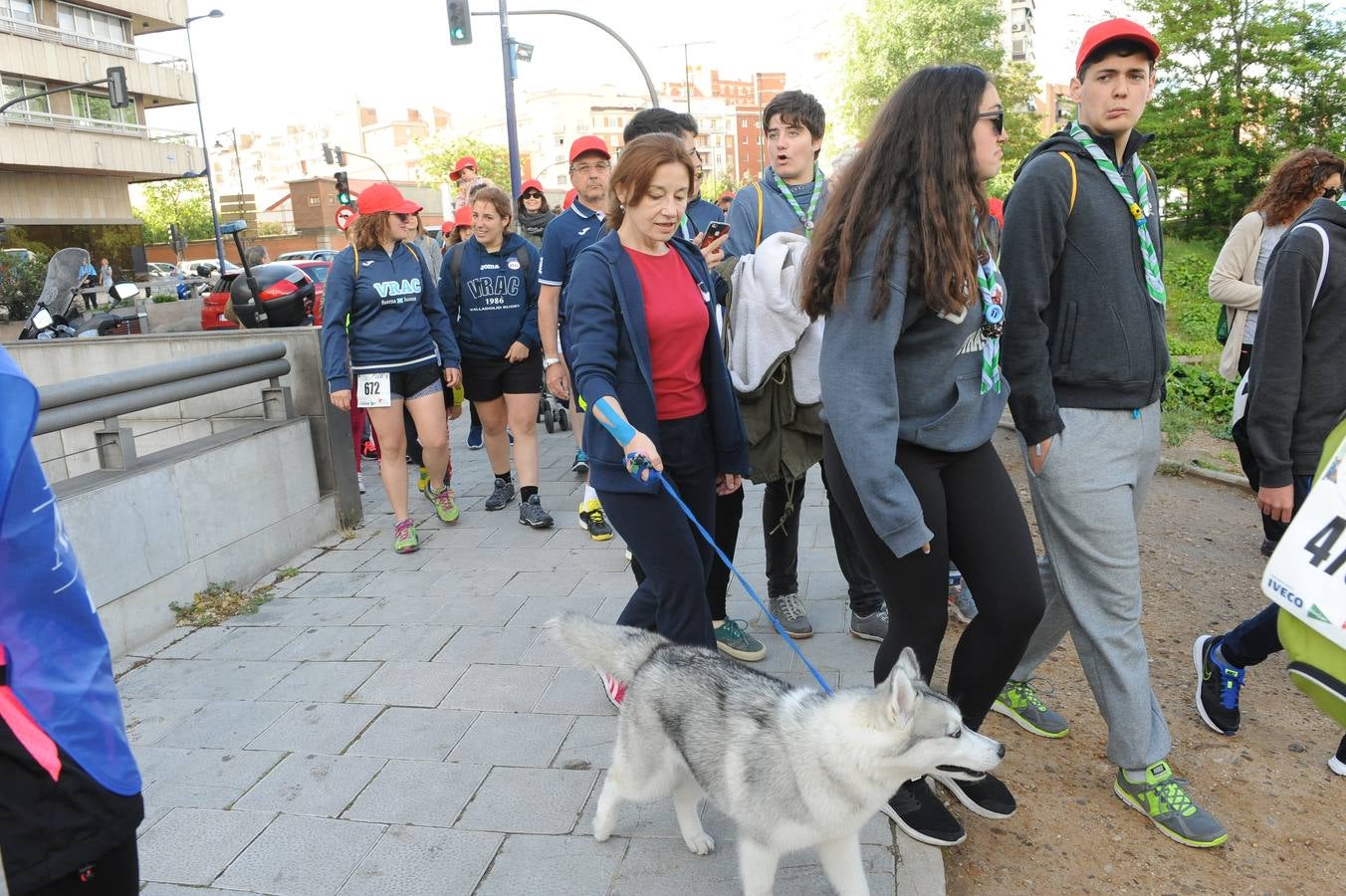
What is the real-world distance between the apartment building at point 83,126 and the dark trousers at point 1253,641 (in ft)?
142

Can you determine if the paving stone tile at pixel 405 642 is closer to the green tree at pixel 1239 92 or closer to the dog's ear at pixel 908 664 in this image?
the dog's ear at pixel 908 664

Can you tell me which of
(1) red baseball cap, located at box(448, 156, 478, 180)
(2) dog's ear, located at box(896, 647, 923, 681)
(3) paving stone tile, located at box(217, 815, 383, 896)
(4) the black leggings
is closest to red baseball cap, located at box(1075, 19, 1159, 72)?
→ (4) the black leggings

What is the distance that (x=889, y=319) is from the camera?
259 centimetres

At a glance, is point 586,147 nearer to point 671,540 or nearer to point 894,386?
point 671,540

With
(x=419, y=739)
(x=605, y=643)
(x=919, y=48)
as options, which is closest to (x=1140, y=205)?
(x=605, y=643)

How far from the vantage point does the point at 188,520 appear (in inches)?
206

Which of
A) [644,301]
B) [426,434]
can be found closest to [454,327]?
[426,434]

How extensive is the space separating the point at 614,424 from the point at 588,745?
1343 millimetres

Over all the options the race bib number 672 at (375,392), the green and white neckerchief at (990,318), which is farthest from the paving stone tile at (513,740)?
the race bib number 672 at (375,392)

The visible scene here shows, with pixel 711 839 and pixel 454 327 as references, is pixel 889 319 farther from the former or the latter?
pixel 454 327

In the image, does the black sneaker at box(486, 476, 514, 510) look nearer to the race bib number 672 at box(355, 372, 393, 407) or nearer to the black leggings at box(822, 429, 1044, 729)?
the race bib number 672 at box(355, 372, 393, 407)

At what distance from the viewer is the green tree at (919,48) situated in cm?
4062

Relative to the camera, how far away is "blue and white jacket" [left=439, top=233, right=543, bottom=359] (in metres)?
6.70

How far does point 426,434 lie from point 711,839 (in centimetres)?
409
